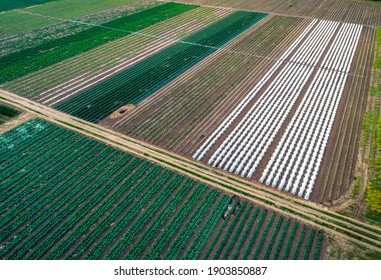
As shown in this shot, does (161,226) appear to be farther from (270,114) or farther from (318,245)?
(270,114)

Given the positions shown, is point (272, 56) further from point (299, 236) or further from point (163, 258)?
point (163, 258)

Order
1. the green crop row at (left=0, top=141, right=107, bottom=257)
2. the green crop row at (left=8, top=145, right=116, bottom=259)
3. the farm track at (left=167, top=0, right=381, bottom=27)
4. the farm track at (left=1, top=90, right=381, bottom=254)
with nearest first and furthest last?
the green crop row at (left=8, top=145, right=116, bottom=259), the green crop row at (left=0, top=141, right=107, bottom=257), the farm track at (left=1, top=90, right=381, bottom=254), the farm track at (left=167, top=0, right=381, bottom=27)

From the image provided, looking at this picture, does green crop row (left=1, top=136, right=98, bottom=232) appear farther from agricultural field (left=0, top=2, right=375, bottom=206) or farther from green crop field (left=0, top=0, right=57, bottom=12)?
green crop field (left=0, top=0, right=57, bottom=12)

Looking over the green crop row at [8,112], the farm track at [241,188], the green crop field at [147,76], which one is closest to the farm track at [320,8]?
the green crop field at [147,76]

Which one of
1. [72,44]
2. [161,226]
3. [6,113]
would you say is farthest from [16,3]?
[161,226]

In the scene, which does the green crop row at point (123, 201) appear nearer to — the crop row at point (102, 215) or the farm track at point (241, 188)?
the crop row at point (102, 215)

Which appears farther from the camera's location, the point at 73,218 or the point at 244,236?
the point at 73,218

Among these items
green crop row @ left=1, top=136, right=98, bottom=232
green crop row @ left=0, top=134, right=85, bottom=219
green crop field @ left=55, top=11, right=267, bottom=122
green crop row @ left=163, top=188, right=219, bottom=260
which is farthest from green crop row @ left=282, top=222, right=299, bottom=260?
green crop field @ left=55, top=11, right=267, bottom=122
